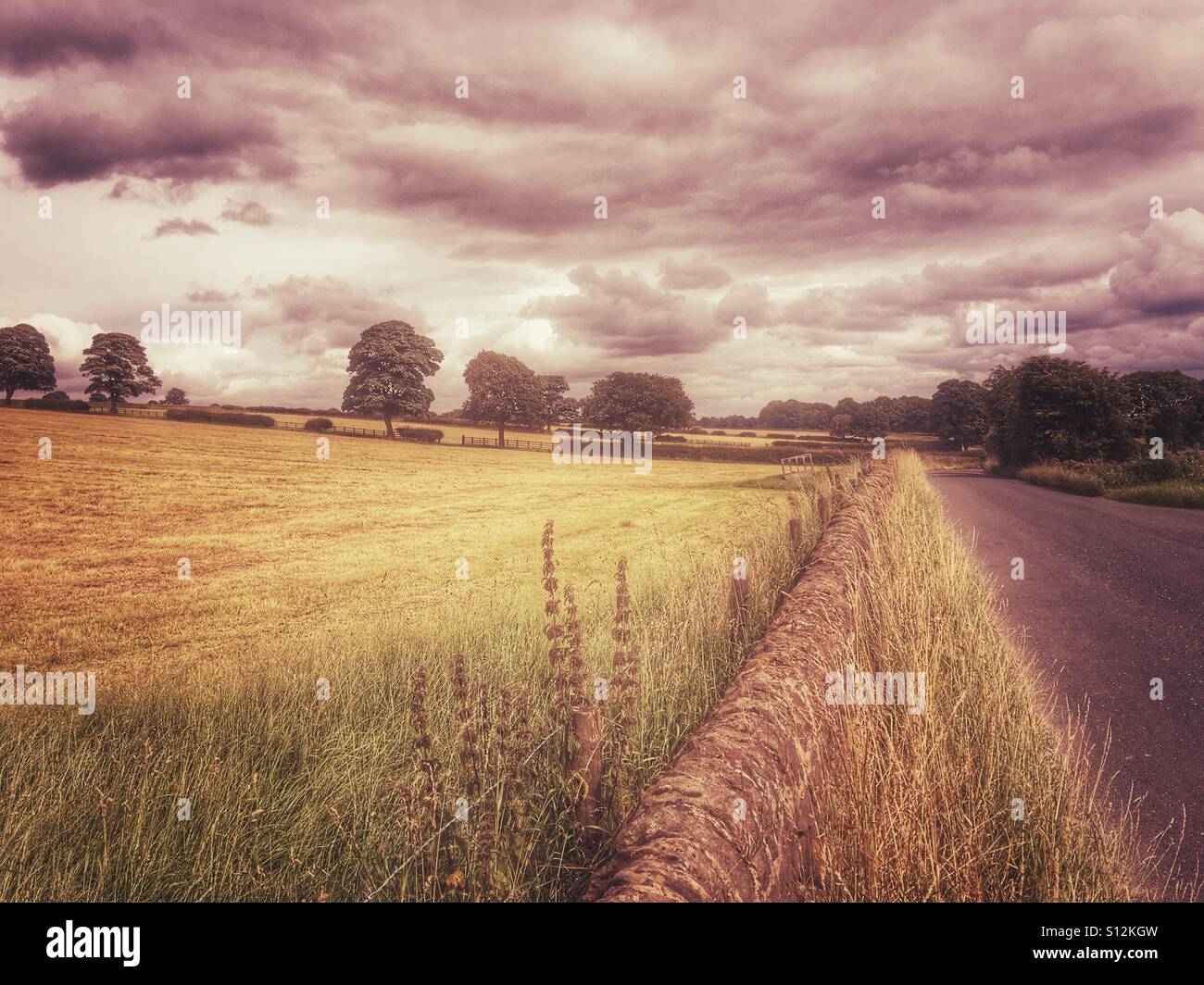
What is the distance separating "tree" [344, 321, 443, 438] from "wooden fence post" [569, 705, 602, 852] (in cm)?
6039

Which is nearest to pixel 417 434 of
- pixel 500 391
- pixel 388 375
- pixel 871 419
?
pixel 388 375

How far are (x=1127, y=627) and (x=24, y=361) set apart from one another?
250ft

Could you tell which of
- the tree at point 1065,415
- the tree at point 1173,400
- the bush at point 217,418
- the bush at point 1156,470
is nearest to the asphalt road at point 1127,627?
the bush at point 1156,470

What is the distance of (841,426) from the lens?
86312 millimetres

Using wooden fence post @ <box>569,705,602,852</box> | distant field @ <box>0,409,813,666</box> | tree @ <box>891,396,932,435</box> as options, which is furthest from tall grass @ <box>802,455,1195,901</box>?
tree @ <box>891,396,932,435</box>

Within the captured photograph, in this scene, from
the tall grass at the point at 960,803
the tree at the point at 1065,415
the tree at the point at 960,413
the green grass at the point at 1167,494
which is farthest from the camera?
the tree at the point at 960,413

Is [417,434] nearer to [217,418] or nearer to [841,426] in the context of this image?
[217,418]

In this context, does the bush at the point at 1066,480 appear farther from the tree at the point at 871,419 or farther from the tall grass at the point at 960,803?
the tree at the point at 871,419

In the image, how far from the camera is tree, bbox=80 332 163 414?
58.4 meters

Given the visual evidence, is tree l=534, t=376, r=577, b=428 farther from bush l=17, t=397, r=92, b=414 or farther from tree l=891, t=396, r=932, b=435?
tree l=891, t=396, r=932, b=435

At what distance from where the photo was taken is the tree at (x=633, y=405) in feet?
274

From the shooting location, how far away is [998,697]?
13.6 ft

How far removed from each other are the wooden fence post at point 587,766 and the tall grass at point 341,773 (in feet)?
0.34
